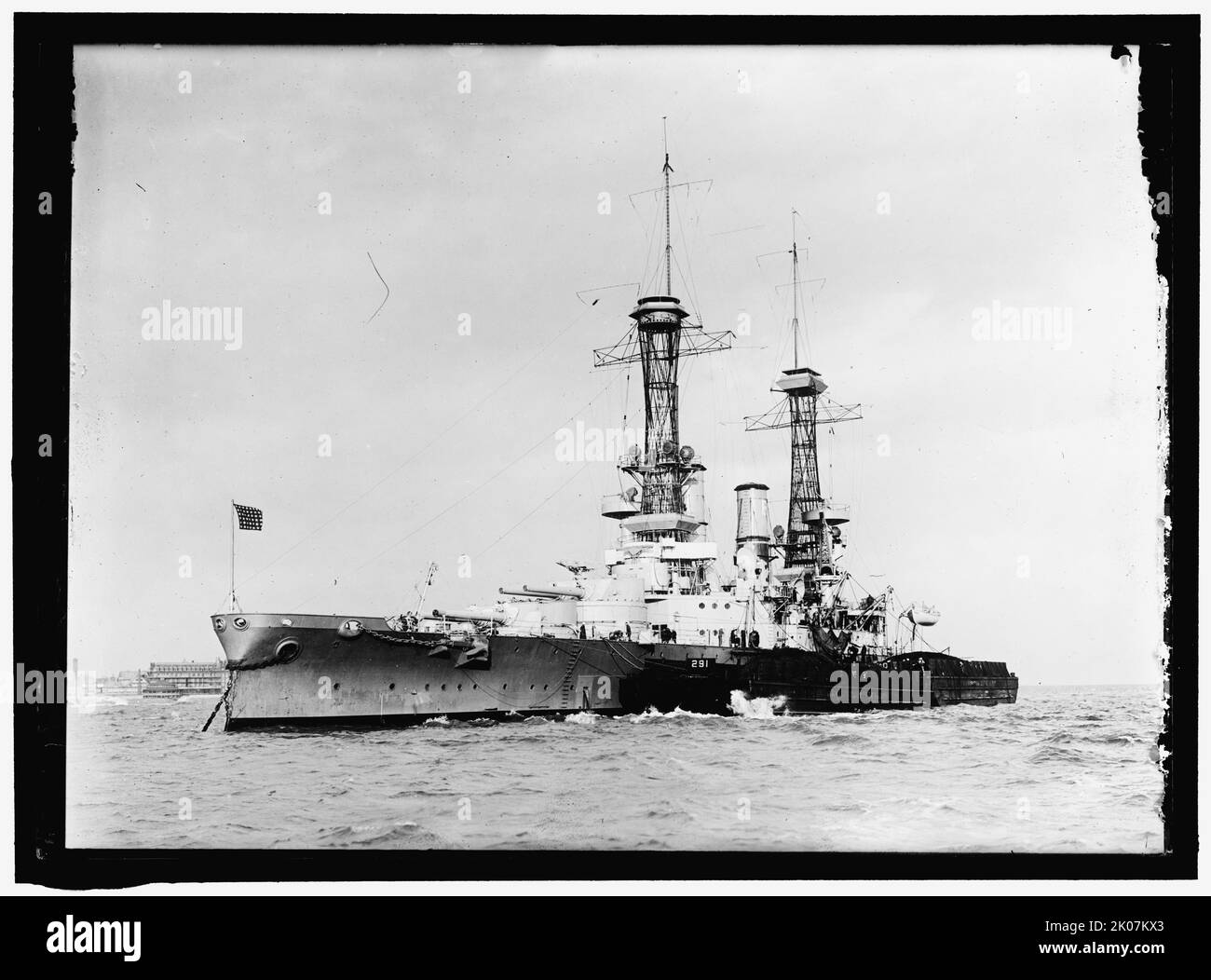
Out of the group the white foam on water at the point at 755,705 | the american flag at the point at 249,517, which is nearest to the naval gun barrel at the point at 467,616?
the white foam on water at the point at 755,705

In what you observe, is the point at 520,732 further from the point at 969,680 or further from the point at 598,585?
the point at 969,680

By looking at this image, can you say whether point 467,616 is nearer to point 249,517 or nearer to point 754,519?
point 249,517

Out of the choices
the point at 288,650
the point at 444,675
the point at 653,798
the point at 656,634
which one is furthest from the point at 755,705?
the point at 653,798

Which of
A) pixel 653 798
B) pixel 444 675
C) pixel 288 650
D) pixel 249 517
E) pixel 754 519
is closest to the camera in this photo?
pixel 653 798

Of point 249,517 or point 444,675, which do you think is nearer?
point 249,517

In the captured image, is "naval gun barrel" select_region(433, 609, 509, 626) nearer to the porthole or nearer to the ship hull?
the ship hull

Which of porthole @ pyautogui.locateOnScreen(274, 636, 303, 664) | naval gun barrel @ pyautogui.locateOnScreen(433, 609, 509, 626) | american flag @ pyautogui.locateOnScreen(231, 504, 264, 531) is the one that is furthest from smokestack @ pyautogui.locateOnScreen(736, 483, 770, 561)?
american flag @ pyautogui.locateOnScreen(231, 504, 264, 531)
